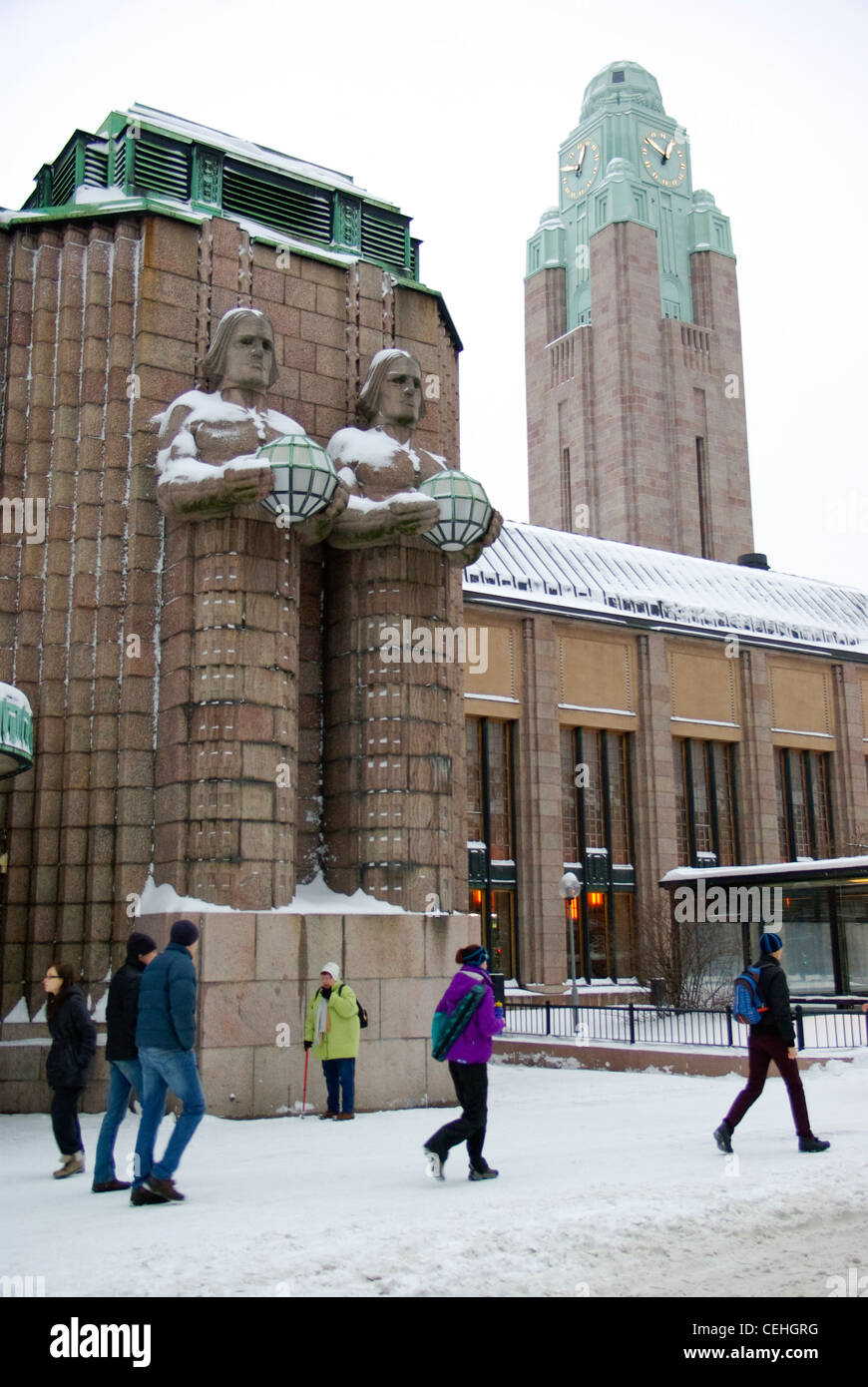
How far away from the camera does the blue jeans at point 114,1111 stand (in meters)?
8.82

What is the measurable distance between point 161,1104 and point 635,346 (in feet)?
208

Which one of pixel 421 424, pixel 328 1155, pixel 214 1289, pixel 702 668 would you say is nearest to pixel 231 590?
pixel 421 424

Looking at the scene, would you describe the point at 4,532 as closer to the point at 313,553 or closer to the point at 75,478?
the point at 75,478

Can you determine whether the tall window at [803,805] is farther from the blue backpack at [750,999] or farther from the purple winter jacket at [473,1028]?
the purple winter jacket at [473,1028]

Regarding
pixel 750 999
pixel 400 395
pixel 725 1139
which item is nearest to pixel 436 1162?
pixel 725 1139

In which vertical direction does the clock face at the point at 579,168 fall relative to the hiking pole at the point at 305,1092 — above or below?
above

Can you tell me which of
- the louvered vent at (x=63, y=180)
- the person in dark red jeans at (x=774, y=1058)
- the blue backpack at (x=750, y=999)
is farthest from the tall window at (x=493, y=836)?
the person in dark red jeans at (x=774, y=1058)

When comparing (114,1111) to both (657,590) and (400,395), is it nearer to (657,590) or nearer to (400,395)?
(400,395)

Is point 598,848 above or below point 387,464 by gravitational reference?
below

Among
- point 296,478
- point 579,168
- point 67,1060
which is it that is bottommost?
point 67,1060

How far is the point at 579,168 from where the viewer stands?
249ft

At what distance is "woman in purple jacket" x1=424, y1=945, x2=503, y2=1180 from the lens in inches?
350

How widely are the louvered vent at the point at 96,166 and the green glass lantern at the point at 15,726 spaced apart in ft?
25.3

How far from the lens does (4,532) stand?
14.7m
